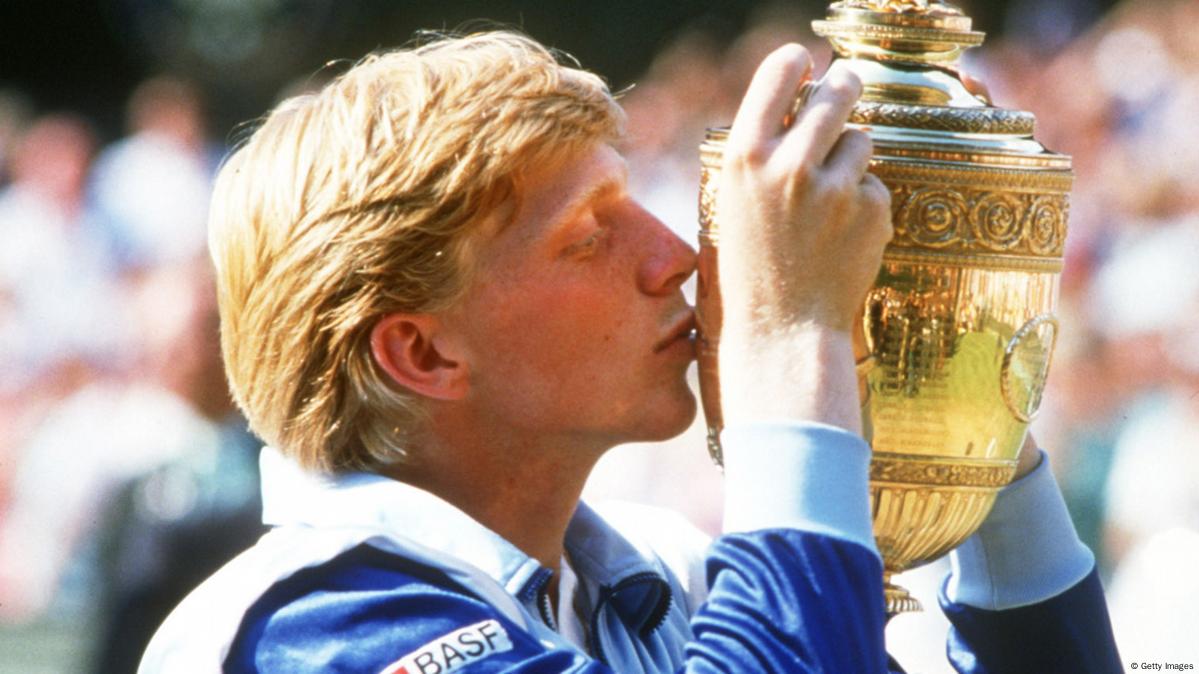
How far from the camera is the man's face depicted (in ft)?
5.62

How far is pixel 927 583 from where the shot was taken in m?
4.20

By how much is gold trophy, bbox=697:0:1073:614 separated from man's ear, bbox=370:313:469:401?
229 mm

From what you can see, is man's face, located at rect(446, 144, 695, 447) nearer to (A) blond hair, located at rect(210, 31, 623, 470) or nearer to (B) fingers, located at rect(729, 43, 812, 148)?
(A) blond hair, located at rect(210, 31, 623, 470)

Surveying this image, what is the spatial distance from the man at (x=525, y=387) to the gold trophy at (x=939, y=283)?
0.09 metres

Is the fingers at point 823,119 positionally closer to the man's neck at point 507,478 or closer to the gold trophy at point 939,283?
the gold trophy at point 939,283

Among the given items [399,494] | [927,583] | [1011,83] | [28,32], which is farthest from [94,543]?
[399,494]

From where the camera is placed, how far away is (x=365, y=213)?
1.71 m

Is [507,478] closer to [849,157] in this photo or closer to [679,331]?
[679,331]

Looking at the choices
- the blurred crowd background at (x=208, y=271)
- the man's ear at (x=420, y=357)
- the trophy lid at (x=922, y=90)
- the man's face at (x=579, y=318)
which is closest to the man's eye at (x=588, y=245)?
the man's face at (x=579, y=318)

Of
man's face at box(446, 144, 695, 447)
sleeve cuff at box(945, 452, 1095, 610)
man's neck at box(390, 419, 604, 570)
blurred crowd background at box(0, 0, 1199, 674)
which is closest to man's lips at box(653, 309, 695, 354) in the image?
man's face at box(446, 144, 695, 447)

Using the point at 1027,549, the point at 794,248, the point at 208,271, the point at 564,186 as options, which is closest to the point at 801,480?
the point at 794,248

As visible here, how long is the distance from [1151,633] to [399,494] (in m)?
2.89

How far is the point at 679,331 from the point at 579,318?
0.09m

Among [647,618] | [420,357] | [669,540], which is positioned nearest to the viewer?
[420,357]
